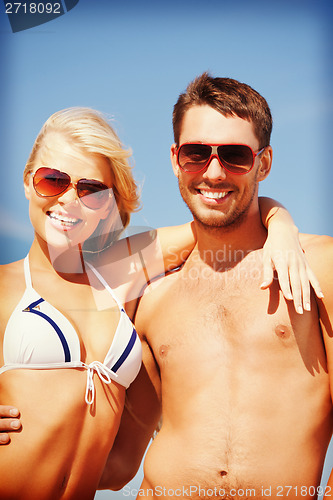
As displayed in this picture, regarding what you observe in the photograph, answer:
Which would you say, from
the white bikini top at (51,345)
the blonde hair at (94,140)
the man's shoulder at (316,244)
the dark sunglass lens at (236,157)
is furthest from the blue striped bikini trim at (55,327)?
the man's shoulder at (316,244)

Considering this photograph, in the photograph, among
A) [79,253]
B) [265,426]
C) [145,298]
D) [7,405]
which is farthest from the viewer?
[145,298]

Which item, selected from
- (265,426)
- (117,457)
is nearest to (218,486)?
(265,426)

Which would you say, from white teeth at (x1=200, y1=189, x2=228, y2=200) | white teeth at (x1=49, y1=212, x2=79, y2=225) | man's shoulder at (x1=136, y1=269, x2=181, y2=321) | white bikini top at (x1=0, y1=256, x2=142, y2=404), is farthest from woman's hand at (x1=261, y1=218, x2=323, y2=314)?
white teeth at (x1=49, y1=212, x2=79, y2=225)

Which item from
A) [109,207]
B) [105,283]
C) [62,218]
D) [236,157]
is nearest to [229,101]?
[236,157]

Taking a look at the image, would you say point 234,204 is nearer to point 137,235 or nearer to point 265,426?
point 137,235

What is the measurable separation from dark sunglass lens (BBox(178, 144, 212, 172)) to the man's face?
0.04 meters

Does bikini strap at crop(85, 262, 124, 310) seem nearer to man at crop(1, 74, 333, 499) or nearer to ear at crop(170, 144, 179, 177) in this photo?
man at crop(1, 74, 333, 499)

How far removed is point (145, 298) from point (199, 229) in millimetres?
528

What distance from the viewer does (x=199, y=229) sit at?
112 inches

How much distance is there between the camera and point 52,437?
219cm

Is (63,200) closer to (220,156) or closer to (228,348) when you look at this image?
(220,156)

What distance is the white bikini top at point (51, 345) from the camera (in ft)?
7.25

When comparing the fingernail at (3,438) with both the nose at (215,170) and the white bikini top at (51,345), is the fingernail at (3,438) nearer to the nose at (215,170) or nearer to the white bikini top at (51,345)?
the white bikini top at (51,345)

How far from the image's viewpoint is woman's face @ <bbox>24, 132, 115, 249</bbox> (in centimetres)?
239
